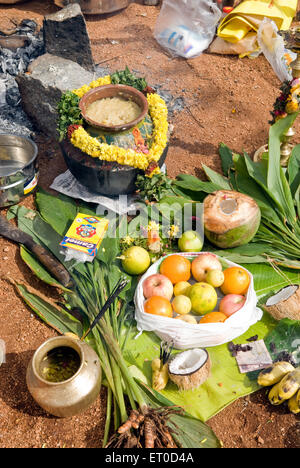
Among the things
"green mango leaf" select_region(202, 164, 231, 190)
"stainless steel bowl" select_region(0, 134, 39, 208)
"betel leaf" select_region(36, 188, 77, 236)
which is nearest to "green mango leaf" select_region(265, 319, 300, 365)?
"green mango leaf" select_region(202, 164, 231, 190)

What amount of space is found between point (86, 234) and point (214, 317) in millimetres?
1462

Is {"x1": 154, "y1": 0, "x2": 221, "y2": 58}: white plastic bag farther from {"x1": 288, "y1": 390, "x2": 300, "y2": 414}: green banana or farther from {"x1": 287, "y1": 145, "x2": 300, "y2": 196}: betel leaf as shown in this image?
{"x1": 288, "y1": 390, "x2": 300, "y2": 414}: green banana

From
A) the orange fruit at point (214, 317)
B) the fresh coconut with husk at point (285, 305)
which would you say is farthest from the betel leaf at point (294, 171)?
the orange fruit at point (214, 317)

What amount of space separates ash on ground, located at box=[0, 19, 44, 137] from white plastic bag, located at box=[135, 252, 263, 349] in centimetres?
309

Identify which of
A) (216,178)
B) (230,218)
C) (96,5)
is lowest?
(216,178)

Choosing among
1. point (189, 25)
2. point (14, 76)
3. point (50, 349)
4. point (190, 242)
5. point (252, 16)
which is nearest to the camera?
point (50, 349)

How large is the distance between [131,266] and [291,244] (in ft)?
5.16

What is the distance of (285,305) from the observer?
353cm

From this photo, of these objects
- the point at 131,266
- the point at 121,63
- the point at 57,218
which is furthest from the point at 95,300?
the point at 121,63

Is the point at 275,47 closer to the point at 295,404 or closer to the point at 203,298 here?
the point at 203,298

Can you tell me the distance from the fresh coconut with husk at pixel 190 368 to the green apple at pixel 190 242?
105cm

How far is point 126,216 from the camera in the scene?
4379 mm

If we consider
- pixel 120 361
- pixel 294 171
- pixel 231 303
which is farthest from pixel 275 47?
pixel 120 361

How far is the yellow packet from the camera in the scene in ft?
12.7
